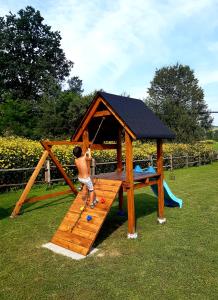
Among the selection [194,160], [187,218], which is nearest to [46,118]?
[194,160]

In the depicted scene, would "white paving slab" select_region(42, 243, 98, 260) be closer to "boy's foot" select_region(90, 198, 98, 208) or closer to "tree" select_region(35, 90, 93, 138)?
"boy's foot" select_region(90, 198, 98, 208)

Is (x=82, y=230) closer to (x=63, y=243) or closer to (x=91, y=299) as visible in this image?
(x=63, y=243)

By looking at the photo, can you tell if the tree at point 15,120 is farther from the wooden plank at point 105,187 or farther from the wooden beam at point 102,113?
the wooden plank at point 105,187

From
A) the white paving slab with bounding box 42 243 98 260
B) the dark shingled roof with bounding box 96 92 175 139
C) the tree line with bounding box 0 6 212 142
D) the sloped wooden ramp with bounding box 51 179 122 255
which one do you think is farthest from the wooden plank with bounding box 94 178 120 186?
the tree line with bounding box 0 6 212 142

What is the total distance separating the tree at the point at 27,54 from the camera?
145 ft

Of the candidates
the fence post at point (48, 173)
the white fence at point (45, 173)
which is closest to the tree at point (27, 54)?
the white fence at point (45, 173)

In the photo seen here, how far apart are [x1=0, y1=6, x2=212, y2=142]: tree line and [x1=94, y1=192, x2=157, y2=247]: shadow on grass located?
1754cm

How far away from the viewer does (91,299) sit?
13.6 ft

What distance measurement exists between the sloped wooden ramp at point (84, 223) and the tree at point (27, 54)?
4041 cm

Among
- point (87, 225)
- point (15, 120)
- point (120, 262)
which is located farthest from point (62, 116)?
point (120, 262)

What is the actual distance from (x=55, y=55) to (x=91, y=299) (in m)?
49.2

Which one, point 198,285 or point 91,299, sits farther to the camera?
point 198,285

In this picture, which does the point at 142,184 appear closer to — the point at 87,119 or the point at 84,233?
the point at 84,233

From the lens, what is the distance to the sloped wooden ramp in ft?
19.6
